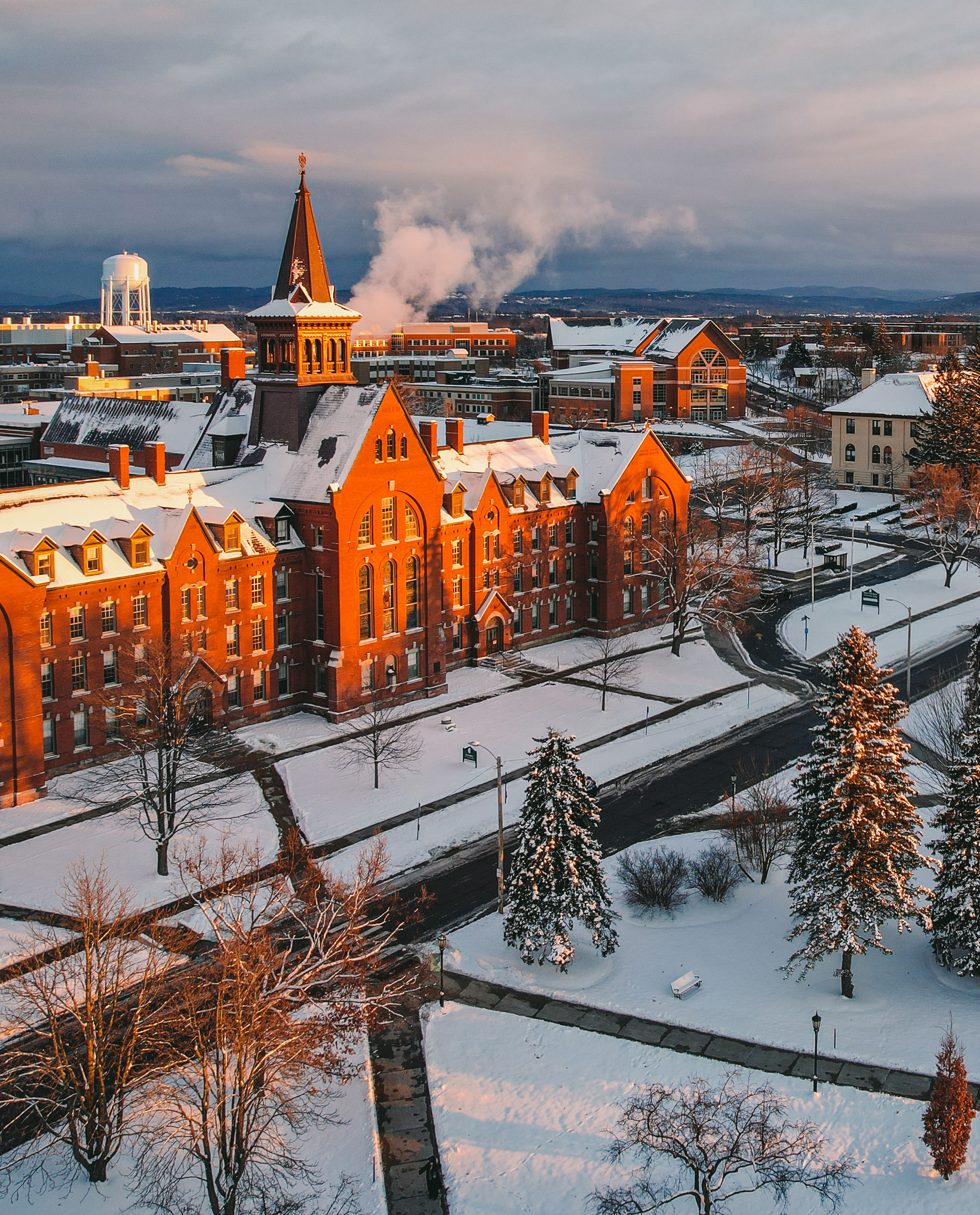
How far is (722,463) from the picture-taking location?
140250 millimetres

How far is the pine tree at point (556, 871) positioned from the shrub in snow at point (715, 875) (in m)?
5.61

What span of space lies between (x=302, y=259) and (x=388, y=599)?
2077 centimetres

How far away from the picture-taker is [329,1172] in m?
34.1

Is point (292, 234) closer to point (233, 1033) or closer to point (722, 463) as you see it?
point (233, 1033)

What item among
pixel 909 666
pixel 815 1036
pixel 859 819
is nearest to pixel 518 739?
pixel 909 666

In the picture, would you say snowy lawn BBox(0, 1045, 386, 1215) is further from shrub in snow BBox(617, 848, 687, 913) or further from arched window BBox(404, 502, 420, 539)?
arched window BBox(404, 502, 420, 539)

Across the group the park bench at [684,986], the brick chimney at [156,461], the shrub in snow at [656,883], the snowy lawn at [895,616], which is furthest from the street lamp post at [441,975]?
the snowy lawn at [895,616]

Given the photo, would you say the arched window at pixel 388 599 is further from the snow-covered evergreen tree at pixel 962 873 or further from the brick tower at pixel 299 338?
the snow-covered evergreen tree at pixel 962 873

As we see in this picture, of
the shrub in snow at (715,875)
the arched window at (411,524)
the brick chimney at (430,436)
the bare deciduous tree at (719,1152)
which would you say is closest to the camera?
the bare deciduous tree at (719,1152)

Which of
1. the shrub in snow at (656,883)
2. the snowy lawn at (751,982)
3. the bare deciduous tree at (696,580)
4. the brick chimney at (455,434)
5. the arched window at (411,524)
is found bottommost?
the snowy lawn at (751,982)

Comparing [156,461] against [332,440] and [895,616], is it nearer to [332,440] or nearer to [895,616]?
[332,440]

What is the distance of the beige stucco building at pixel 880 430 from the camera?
137 metres

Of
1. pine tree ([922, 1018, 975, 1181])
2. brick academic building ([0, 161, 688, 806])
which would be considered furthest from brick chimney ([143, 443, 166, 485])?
pine tree ([922, 1018, 975, 1181])

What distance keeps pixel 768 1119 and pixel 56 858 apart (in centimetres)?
3031
